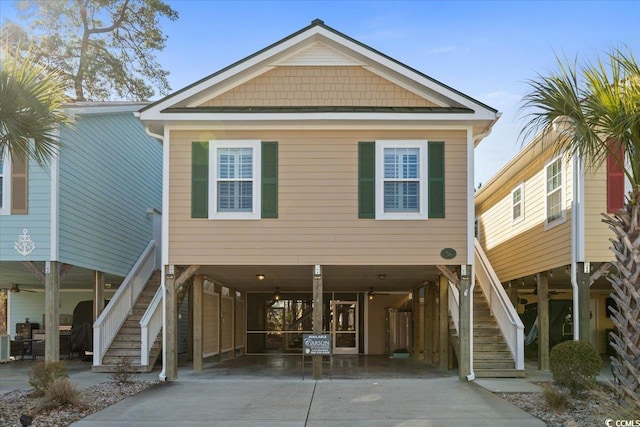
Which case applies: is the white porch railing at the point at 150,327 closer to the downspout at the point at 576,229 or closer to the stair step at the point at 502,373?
the stair step at the point at 502,373

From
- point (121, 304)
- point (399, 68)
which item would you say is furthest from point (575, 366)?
point (121, 304)

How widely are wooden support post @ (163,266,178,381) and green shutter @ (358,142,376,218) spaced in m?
4.04

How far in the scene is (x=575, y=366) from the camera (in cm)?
1108

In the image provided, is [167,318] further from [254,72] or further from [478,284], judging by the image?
[478,284]

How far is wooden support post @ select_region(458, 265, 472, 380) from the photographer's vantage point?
13.8 meters

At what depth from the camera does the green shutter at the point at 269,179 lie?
1386cm

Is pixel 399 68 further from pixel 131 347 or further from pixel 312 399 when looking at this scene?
pixel 131 347

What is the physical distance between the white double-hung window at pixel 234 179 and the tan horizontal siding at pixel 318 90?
0.99 m

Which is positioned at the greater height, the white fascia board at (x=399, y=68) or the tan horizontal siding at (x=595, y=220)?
the white fascia board at (x=399, y=68)

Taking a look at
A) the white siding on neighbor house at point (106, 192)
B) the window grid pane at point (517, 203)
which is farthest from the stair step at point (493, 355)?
the white siding on neighbor house at point (106, 192)

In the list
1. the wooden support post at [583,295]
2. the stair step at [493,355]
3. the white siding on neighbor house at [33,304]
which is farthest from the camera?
the white siding on neighbor house at [33,304]

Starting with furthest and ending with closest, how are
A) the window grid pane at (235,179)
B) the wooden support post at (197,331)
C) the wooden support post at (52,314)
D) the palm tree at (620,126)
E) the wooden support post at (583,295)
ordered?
the wooden support post at (197,331)
the window grid pane at (235,179)
the wooden support post at (52,314)
the wooden support post at (583,295)
the palm tree at (620,126)

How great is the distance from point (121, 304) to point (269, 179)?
5323mm

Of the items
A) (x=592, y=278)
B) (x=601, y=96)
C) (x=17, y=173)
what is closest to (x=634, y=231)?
(x=601, y=96)
